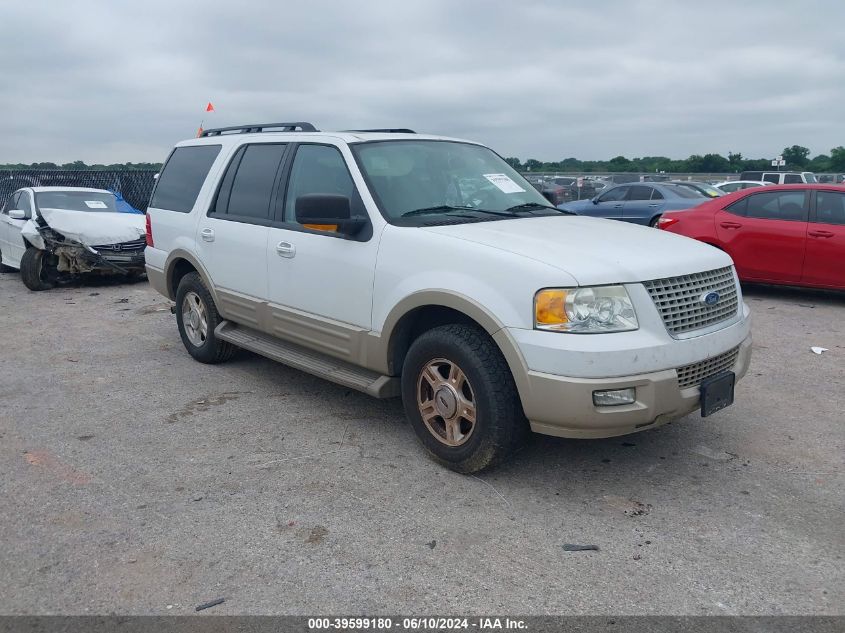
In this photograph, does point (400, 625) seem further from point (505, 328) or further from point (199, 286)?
point (199, 286)

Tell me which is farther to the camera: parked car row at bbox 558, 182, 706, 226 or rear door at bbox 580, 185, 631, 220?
rear door at bbox 580, 185, 631, 220

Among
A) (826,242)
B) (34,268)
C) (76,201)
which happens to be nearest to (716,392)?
(826,242)

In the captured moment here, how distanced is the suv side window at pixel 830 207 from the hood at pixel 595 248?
5242 mm

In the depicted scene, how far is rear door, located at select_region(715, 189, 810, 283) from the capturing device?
28.7 feet

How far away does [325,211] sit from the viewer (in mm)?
4250

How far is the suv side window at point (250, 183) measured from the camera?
5371mm

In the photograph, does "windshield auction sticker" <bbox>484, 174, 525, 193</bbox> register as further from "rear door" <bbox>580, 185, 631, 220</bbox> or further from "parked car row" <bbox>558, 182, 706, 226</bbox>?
"rear door" <bbox>580, 185, 631, 220</bbox>

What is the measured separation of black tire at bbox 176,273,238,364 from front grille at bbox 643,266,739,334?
3.66m

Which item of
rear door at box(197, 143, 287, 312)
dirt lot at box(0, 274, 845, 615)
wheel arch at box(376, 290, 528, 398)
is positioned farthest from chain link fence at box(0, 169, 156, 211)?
wheel arch at box(376, 290, 528, 398)

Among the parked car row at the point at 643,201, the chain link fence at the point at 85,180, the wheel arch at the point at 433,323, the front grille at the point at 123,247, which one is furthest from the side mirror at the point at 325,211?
the chain link fence at the point at 85,180

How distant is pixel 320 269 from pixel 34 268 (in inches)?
303

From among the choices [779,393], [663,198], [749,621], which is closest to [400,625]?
[749,621]

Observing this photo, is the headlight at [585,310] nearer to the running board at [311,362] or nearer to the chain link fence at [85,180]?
the running board at [311,362]

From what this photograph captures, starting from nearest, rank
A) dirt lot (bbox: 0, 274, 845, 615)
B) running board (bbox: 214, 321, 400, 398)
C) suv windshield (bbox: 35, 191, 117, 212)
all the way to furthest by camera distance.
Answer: dirt lot (bbox: 0, 274, 845, 615), running board (bbox: 214, 321, 400, 398), suv windshield (bbox: 35, 191, 117, 212)
